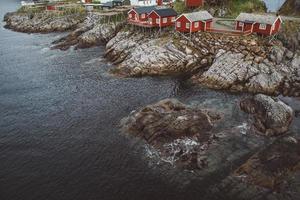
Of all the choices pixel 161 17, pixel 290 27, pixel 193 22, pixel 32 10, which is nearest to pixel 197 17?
pixel 193 22

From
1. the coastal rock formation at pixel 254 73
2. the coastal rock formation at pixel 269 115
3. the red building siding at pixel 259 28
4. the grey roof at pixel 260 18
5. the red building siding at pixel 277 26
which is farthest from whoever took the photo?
the red building siding at pixel 277 26

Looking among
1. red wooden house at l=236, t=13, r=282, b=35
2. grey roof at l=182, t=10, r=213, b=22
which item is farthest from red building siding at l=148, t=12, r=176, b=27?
red wooden house at l=236, t=13, r=282, b=35

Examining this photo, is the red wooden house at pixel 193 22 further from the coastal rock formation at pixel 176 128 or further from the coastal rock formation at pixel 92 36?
the coastal rock formation at pixel 176 128

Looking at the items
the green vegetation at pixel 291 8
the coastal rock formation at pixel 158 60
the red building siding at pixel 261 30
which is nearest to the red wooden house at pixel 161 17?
the coastal rock formation at pixel 158 60

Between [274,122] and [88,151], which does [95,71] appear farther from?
[274,122]

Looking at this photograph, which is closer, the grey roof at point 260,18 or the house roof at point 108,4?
the grey roof at point 260,18
